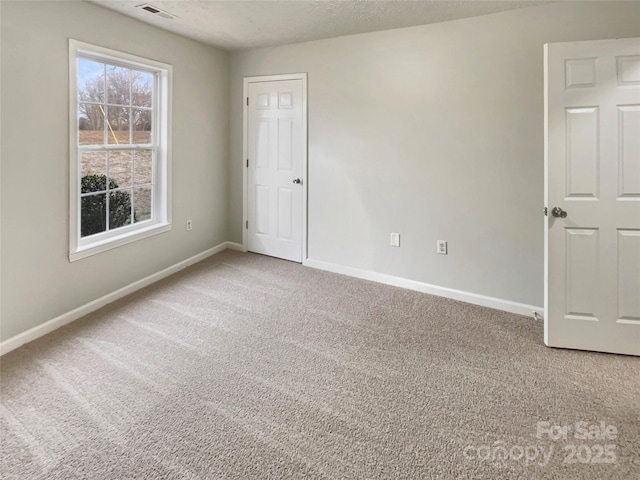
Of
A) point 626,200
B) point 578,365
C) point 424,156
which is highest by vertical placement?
point 424,156

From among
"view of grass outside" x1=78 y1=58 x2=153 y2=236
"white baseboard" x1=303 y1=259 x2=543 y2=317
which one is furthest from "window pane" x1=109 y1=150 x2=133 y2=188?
"white baseboard" x1=303 y1=259 x2=543 y2=317

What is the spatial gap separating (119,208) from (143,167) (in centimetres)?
49

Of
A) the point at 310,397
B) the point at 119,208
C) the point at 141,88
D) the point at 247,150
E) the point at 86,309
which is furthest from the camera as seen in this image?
the point at 247,150

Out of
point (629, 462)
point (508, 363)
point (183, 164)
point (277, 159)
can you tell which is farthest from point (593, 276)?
point (183, 164)

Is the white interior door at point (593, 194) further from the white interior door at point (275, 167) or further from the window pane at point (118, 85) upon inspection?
the window pane at point (118, 85)

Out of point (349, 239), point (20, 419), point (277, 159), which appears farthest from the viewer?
point (277, 159)

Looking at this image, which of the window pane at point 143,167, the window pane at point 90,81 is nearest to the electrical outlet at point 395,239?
the window pane at point 143,167

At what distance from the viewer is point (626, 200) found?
8.20ft

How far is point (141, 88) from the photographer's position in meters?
3.76

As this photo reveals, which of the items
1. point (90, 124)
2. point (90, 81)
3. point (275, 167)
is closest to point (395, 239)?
point (275, 167)

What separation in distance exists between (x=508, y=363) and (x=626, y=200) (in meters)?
1.26

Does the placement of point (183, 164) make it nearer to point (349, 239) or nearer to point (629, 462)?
point (349, 239)

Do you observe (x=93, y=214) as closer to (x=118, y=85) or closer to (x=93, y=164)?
(x=93, y=164)

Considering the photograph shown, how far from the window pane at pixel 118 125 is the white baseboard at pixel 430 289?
220 centimetres
